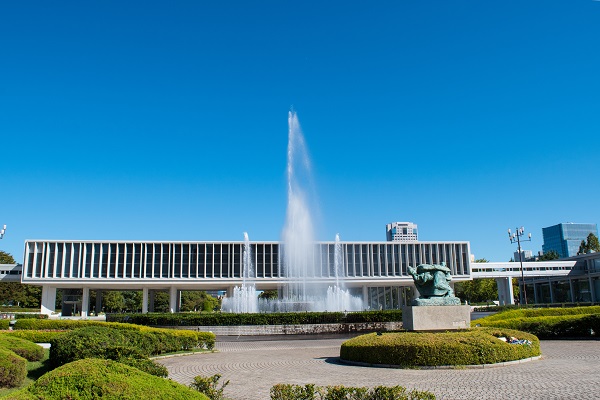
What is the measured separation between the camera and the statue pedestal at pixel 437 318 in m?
17.8

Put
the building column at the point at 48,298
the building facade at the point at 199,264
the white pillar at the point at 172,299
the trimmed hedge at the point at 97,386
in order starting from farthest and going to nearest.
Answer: the white pillar at the point at 172,299 → the building column at the point at 48,298 → the building facade at the point at 199,264 → the trimmed hedge at the point at 97,386

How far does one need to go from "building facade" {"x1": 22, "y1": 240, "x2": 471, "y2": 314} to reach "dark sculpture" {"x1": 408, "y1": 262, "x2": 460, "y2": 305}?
A: 3751 cm

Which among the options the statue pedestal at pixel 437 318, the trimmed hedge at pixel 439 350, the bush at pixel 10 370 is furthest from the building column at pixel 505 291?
the bush at pixel 10 370

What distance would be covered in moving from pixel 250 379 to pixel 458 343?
19.8 ft

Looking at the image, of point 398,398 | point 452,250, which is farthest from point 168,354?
point 452,250

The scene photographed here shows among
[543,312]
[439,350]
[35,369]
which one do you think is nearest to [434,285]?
[439,350]

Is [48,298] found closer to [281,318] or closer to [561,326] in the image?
[281,318]

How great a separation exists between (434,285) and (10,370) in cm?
1404

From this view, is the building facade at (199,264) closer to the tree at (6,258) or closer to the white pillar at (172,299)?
the white pillar at (172,299)

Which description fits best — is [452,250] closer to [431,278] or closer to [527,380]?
[431,278]

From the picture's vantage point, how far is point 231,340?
2841 centimetres

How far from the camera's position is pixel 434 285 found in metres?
18.7

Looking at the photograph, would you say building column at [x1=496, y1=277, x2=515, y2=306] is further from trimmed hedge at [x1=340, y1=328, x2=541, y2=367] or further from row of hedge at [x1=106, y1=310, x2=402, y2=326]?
trimmed hedge at [x1=340, y1=328, x2=541, y2=367]

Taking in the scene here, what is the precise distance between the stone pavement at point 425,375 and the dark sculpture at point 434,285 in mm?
3749
